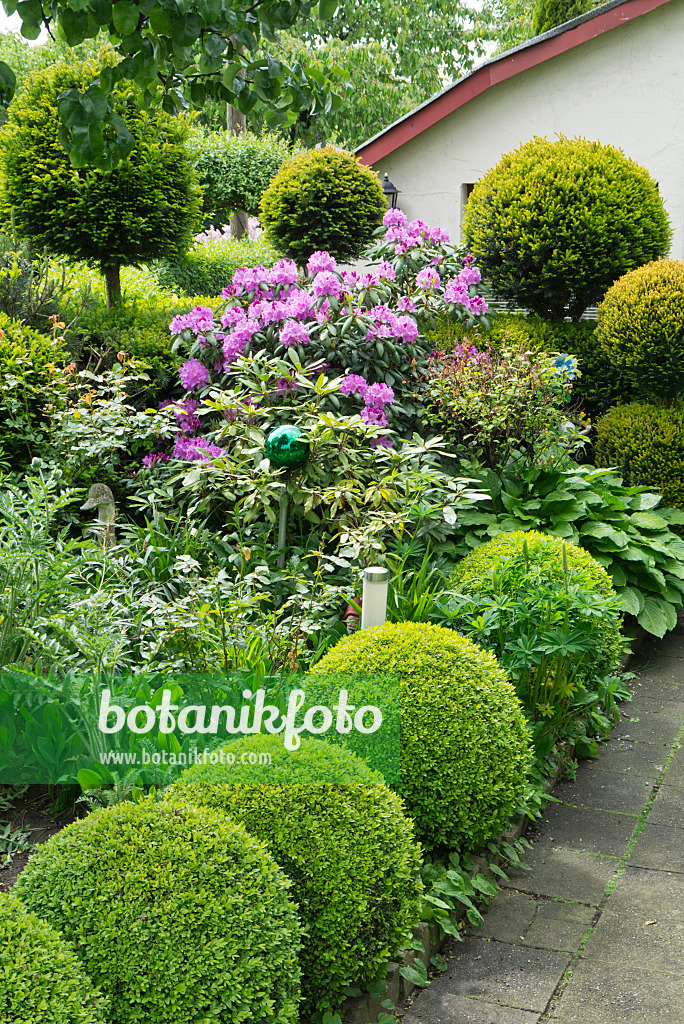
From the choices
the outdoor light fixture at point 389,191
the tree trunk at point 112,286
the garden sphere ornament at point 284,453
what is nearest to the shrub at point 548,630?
the garden sphere ornament at point 284,453

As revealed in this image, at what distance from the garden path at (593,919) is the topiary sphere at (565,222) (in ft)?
14.2

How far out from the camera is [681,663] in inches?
201

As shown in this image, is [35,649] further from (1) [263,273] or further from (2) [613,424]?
(2) [613,424]

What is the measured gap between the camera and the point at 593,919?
2951 millimetres

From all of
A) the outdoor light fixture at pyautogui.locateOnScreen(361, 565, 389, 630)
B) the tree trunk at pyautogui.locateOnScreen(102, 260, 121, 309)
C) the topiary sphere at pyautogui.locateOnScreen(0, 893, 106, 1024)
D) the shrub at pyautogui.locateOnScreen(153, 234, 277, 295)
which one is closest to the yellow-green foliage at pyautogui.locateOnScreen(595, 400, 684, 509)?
the outdoor light fixture at pyautogui.locateOnScreen(361, 565, 389, 630)

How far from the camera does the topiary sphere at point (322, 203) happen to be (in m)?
8.73

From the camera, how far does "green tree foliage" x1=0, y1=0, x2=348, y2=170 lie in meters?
2.87

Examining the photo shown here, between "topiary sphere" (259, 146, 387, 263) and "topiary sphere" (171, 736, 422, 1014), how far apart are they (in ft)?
23.5

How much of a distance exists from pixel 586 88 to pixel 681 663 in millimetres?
6618

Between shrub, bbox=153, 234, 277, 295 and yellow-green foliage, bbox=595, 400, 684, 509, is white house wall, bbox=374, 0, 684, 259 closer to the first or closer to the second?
shrub, bbox=153, 234, 277, 295

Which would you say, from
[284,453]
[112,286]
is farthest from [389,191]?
[284,453]

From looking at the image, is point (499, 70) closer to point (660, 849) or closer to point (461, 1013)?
point (660, 849)

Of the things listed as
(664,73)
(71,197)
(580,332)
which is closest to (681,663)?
(580,332)

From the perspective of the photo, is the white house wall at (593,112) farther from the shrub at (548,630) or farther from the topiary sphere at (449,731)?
the topiary sphere at (449,731)
